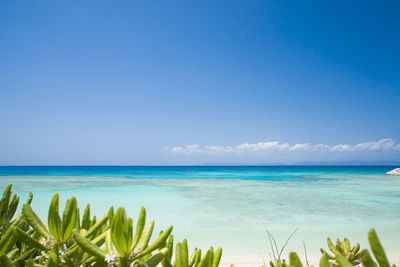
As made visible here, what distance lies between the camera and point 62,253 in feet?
2.24

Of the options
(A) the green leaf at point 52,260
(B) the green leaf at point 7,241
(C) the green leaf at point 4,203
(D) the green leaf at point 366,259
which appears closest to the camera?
(D) the green leaf at point 366,259

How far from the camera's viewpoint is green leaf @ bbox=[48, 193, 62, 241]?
2.16ft

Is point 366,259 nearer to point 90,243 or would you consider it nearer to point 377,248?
point 377,248

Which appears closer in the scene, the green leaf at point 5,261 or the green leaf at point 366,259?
the green leaf at point 366,259

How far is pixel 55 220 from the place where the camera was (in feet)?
2.20

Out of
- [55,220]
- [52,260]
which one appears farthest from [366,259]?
[55,220]

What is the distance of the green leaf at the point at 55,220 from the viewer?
660mm

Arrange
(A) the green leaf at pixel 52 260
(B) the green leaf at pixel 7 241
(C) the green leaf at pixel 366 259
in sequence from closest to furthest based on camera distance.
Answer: (C) the green leaf at pixel 366 259
(A) the green leaf at pixel 52 260
(B) the green leaf at pixel 7 241

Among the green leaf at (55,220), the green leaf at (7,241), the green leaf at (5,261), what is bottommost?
the green leaf at (5,261)

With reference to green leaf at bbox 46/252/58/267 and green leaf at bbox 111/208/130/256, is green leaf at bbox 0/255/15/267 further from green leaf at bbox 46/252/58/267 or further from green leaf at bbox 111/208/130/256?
green leaf at bbox 111/208/130/256

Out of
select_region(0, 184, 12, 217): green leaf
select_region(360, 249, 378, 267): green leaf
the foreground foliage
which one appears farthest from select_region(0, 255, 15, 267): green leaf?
select_region(360, 249, 378, 267): green leaf

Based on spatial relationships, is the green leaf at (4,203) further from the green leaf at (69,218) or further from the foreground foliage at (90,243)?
the green leaf at (69,218)

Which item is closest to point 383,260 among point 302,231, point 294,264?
point 294,264

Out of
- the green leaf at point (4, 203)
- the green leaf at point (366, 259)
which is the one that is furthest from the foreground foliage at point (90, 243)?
the green leaf at point (366, 259)
